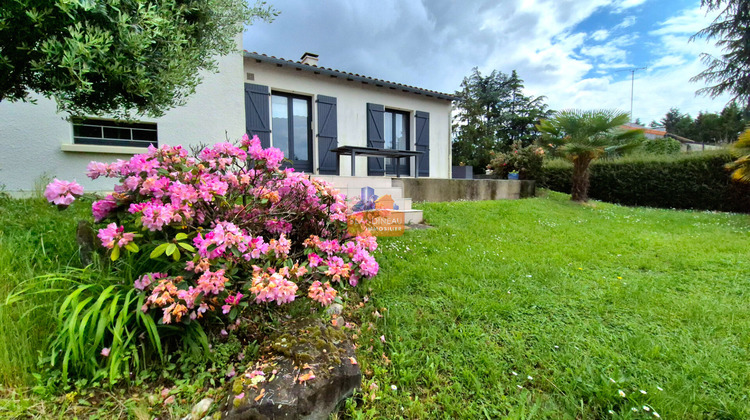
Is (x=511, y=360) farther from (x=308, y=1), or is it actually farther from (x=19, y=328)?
(x=308, y=1)

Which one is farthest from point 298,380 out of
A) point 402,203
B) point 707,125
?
point 707,125

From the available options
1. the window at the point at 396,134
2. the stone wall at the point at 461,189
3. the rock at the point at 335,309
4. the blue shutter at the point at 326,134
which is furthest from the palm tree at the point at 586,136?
the rock at the point at 335,309

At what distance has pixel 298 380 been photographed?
3.90ft

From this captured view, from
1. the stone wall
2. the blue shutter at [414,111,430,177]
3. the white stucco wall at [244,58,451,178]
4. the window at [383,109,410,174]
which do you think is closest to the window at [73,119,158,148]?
the white stucco wall at [244,58,451,178]

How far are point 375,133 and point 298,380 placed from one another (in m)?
7.76

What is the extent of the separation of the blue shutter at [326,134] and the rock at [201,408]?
6549mm

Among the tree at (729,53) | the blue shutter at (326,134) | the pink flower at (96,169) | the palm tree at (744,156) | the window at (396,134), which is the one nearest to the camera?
the pink flower at (96,169)

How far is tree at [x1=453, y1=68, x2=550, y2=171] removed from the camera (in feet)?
61.6

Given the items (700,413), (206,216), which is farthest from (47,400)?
(700,413)

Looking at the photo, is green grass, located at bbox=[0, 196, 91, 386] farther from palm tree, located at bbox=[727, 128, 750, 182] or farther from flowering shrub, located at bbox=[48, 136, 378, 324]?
palm tree, located at bbox=[727, 128, 750, 182]

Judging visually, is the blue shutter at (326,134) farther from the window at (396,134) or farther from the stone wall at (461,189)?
the stone wall at (461,189)

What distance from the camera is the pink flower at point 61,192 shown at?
1368 millimetres

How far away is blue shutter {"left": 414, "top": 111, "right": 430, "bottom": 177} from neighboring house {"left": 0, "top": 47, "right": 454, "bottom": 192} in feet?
0.10

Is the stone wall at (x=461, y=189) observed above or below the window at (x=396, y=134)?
below
